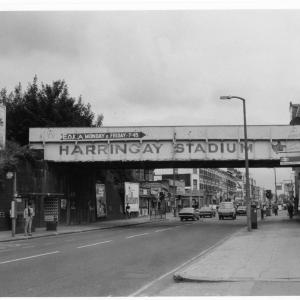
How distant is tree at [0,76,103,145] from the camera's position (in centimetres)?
5491

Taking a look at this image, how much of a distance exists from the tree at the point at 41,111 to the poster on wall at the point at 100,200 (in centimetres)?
828

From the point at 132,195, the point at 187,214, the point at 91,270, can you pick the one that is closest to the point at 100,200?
the point at 187,214

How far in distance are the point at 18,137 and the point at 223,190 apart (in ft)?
365

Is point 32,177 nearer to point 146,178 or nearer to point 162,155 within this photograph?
point 162,155

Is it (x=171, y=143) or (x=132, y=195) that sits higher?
(x=171, y=143)

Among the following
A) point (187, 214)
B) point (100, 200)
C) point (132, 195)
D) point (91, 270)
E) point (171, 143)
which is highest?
point (171, 143)

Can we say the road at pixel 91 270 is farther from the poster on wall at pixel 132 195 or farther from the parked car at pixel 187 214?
the poster on wall at pixel 132 195

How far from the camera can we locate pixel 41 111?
55875mm

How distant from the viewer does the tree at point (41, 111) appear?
5491 cm

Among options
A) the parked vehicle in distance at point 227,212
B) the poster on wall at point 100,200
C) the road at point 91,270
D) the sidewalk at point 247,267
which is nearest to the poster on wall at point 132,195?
the poster on wall at point 100,200

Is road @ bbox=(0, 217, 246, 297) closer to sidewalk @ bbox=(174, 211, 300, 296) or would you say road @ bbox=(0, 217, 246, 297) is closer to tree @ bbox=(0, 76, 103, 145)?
sidewalk @ bbox=(174, 211, 300, 296)

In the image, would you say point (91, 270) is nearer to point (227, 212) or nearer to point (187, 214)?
point (187, 214)

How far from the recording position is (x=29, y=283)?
11.5 m

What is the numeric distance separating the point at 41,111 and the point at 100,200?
1175cm
